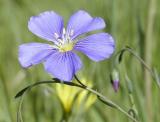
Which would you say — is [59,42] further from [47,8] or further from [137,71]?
[47,8]

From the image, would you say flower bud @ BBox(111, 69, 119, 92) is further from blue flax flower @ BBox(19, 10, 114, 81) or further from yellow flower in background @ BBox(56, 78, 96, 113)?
yellow flower in background @ BBox(56, 78, 96, 113)

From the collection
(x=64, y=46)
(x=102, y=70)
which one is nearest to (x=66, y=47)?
(x=64, y=46)

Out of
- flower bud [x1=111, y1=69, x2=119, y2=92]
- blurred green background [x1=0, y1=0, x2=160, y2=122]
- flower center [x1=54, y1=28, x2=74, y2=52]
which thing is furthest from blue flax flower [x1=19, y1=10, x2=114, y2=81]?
blurred green background [x1=0, y1=0, x2=160, y2=122]

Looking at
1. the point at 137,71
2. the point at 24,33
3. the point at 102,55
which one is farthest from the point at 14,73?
the point at 102,55

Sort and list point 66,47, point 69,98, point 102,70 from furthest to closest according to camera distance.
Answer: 1. point 102,70
2. point 69,98
3. point 66,47

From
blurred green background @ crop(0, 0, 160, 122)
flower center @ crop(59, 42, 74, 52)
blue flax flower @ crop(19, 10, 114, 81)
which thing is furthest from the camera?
blurred green background @ crop(0, 0, 160, 122)

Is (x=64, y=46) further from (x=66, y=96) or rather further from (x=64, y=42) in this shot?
(x=66, y=96)
